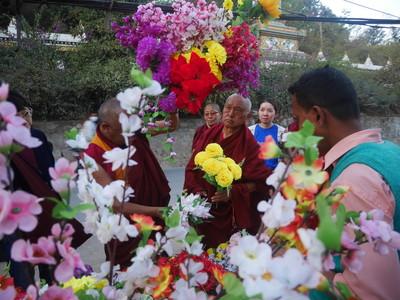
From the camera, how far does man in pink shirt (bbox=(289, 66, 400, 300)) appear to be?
0.99 metres

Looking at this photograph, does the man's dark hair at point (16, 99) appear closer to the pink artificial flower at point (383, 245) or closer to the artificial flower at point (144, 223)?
the artificial flower at point (144, 223)

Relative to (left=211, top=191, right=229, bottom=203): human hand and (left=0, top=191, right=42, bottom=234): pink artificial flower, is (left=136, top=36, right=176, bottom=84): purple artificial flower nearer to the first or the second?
(left=0, top=191, right=42, bottom=234): pink artificial flower

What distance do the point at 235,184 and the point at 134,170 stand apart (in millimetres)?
896

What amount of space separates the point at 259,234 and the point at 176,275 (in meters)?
0.29

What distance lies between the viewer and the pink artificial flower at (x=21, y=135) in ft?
1.92

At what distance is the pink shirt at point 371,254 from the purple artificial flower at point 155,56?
78 centimetres

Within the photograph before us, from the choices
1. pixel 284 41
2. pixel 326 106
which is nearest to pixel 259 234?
pixel 326 106

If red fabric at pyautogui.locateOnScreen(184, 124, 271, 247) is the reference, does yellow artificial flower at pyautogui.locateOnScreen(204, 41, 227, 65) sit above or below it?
above

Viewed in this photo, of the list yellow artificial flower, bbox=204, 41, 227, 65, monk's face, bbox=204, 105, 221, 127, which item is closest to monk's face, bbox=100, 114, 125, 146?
yellow artificial flower, bbox=204, 41, 227, 65

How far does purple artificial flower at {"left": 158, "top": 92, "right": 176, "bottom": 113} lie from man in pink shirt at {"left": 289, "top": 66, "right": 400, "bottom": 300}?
19.2 inches

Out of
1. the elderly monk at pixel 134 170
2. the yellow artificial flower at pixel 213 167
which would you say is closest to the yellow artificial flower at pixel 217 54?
the elderly monk at pixel 134 170

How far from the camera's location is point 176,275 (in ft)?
3.15

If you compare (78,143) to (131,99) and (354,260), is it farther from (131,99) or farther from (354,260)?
(354,260)

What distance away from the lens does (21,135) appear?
0.59m
